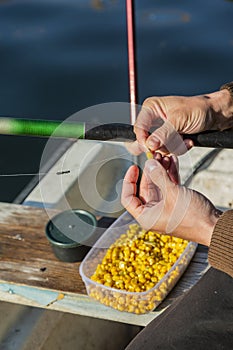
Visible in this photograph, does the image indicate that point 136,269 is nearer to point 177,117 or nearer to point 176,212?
point 176,212

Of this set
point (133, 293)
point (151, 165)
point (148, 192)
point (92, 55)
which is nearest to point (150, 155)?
point (151, 165)

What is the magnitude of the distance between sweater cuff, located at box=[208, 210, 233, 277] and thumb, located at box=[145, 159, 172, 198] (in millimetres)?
146

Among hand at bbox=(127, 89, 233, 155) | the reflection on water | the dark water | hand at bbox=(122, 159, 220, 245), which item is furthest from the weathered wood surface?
the reflection on water

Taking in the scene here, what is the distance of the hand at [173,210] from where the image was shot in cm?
131

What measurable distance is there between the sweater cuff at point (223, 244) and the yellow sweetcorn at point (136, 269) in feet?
1.35

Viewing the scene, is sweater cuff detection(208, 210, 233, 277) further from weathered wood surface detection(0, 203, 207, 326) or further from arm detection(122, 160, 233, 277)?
weathered wood surface detection(0, 203, 207, 326)

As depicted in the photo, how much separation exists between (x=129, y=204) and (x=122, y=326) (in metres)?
0.95

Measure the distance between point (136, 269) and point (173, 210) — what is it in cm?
45

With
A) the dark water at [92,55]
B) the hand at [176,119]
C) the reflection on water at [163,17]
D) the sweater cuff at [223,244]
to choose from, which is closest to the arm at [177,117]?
the hand at [176,119]

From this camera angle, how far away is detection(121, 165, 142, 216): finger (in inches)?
54.0

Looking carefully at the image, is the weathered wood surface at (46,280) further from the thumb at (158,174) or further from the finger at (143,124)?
the finger at (143,124)

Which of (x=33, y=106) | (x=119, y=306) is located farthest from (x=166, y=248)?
(x=33, y=106)

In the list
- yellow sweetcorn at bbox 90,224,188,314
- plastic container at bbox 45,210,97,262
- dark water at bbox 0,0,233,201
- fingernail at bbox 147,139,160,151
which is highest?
fingernail at bbox 147,139,160,151

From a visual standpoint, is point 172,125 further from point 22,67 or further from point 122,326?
point 22,67
